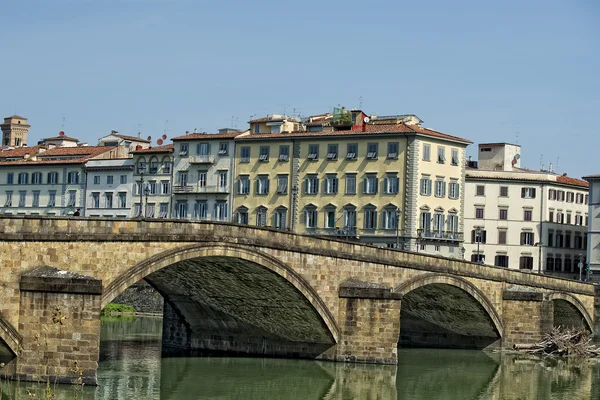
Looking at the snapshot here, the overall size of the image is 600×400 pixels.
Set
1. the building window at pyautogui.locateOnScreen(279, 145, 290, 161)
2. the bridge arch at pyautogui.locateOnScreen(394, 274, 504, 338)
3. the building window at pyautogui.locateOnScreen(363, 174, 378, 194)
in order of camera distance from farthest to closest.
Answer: the building window at pyautogui.locateOnScreen(279, 145, 290, 161) < the building window at pyautogui.locateOnScreen(363, 174, 378, 194) < the bridge arch at pyautogui.locateOnScreen(394, 274, 504, 338)

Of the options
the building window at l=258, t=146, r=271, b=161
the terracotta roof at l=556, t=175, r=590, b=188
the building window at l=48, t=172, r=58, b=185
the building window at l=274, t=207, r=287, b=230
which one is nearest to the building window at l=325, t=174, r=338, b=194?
the building window at l=274, t=207, r=287, b=230

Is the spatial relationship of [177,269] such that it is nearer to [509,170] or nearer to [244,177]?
[244,177]

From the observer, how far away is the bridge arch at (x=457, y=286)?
54.9 metres

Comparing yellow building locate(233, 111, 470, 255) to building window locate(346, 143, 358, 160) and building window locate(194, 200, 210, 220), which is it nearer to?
building window locate(346, 143, 358, 160)

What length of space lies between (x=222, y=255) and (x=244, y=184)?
149 ft

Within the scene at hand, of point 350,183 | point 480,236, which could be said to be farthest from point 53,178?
point 480,236

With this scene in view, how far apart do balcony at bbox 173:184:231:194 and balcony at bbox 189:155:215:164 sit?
1.92 m

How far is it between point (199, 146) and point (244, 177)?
5544 millimetres

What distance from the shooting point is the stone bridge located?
36.2 meters

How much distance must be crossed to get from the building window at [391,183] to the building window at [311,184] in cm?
546

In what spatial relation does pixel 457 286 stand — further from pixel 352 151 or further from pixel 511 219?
pixel 511 219

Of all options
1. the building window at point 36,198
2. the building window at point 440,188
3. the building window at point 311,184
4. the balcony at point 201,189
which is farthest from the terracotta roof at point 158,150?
the building window at point 440,188

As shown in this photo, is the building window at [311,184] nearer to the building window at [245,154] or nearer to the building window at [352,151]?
the building window at [352,151]

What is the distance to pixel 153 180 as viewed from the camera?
96.0 metres
